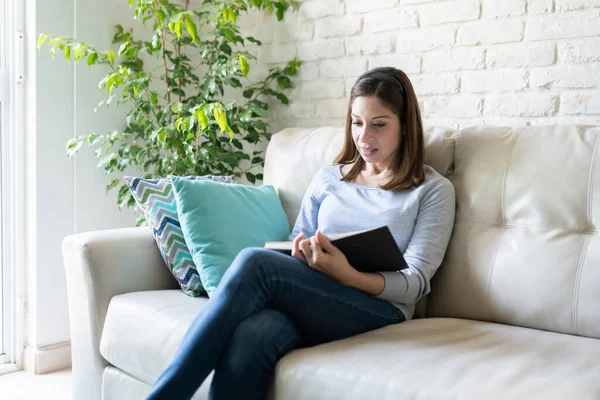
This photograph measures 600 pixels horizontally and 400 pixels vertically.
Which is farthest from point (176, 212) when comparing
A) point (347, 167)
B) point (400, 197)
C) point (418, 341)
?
point (418, 341)

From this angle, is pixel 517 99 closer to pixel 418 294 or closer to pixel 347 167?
pixel 347 167

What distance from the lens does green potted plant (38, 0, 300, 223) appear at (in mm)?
2367

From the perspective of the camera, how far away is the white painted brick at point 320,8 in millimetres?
2527

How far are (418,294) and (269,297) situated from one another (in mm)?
423

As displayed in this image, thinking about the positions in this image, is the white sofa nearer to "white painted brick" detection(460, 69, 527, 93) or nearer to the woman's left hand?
the woman's left hand

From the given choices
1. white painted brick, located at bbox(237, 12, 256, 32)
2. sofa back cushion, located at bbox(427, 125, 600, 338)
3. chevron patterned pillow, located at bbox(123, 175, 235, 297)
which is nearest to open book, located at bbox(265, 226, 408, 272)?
sofa back cushion, located at bbox(427, 125, 600, 338)

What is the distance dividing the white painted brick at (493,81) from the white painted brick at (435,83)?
35 mm

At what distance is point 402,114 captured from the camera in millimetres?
1837

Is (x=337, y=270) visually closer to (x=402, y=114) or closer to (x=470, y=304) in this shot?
(x=470, y=304)

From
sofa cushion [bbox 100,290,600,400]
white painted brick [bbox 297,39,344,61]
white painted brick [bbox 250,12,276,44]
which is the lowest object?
sofa cushion [bbox 100,290,600,400]

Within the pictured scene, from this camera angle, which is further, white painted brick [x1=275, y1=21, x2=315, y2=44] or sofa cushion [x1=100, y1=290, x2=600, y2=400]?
white painted brick [x1=275, y1=21, x2=315, y2=44]

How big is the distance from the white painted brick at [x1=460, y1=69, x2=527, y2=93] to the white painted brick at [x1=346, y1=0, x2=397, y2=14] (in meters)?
0.42

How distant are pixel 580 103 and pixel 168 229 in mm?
1323

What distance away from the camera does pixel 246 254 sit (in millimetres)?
1456
